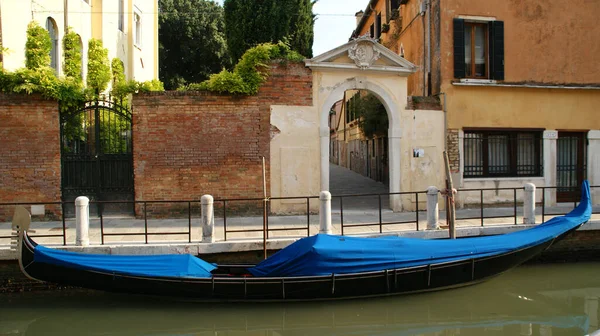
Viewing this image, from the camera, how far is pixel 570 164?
44.7ft

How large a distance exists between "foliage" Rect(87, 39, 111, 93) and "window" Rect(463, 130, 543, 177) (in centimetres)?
898

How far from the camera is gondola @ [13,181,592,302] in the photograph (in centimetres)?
772

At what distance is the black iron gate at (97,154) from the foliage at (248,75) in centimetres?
204

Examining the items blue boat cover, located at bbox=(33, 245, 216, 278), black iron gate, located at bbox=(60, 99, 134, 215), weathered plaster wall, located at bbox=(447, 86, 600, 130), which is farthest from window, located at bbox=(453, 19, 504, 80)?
blue boat cover, located at bbox=(33, 245, 216, 278)

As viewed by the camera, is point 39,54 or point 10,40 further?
point 10,40

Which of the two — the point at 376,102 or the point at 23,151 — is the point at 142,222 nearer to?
the point at 23,151

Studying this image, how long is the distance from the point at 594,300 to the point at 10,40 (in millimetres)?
13927

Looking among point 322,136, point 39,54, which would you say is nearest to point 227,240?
point 322,136

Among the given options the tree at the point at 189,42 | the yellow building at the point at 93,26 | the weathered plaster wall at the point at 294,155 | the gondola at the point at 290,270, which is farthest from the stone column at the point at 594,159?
the tree at the point at 189,42

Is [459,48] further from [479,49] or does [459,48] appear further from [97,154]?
[97,154]

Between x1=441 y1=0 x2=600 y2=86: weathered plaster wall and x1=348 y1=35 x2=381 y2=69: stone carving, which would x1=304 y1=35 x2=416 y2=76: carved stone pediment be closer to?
x1=348 y1=35 x2=381 y2=69: stone carving

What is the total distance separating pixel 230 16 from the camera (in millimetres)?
16984

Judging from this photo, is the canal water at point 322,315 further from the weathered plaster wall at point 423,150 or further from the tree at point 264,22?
the tree at point 264,22

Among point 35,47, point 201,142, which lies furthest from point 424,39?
point 35,47
